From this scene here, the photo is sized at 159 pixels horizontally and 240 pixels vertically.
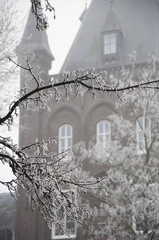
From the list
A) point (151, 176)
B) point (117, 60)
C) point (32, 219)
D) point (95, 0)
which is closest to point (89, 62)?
point (117, 60)

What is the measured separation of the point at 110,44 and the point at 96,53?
86 cm

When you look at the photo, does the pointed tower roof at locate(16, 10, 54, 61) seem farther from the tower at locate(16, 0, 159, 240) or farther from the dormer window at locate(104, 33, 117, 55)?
the dormer window at locate(104, 33, 117, 55)

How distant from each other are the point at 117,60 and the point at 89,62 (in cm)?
136

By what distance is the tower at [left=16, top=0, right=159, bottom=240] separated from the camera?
22.9 metres

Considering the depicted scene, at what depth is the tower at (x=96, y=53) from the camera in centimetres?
2289

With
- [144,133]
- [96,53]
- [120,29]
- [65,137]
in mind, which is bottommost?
[144,133]

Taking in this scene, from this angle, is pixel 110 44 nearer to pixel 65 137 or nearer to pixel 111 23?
pixel 111 23

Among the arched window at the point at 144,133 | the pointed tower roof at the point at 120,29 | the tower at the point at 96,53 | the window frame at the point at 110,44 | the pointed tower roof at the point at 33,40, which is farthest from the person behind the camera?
the pointed tower roof at the point at 33,40

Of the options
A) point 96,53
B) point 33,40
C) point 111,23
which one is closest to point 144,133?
point 96,53

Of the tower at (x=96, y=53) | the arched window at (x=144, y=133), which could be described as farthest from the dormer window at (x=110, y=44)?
the arched window at (x=144, y=133)

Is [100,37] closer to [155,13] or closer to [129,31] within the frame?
[129,31]

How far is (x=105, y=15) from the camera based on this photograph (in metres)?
26.7

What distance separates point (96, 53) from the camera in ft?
82.1

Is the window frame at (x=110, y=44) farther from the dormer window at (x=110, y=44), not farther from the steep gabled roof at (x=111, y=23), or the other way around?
the steep gabled roof at (x=111, y=23)
